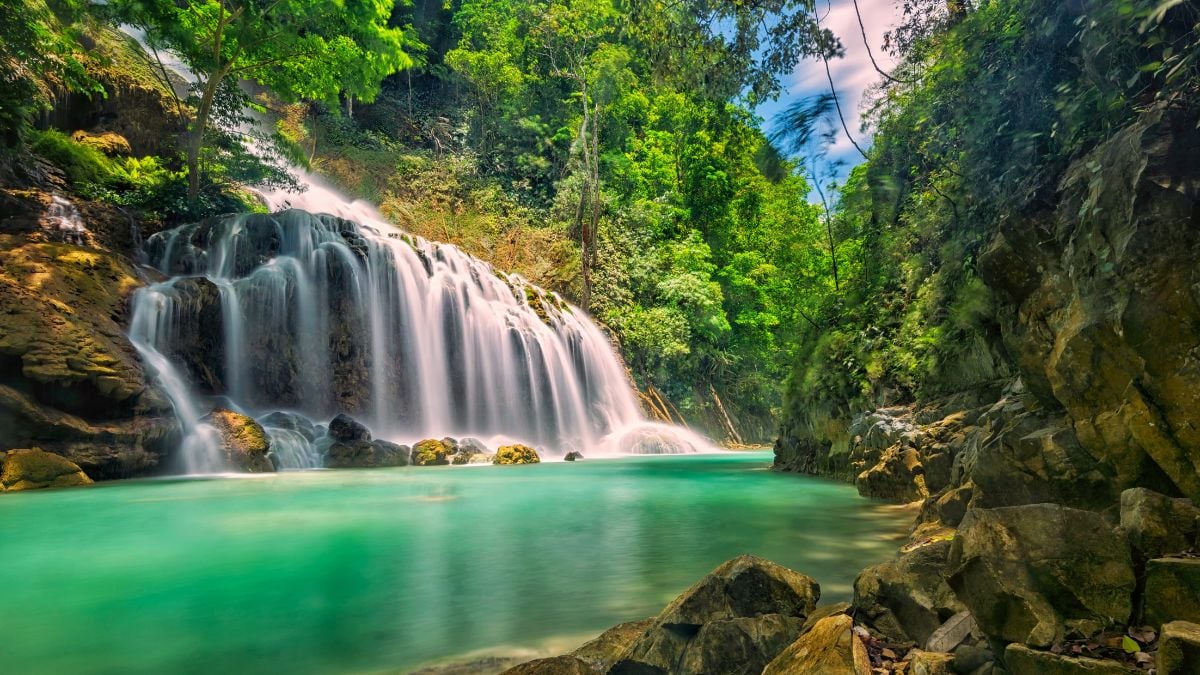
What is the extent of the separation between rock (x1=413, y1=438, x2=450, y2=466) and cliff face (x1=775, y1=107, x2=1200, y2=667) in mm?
11093

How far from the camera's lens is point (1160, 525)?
2109mm

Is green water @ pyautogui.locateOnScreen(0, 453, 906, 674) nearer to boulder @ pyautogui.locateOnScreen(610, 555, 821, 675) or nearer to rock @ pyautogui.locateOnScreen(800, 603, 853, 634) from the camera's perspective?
boulder @ pyautogui.locateOnScreen(610, 555, 821, 675)

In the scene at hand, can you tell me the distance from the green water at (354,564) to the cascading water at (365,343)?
192 inches

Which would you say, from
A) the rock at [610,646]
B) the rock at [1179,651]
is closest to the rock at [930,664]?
the rock at [1179,651]

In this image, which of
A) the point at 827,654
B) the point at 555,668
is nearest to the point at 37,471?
the point at 555,668

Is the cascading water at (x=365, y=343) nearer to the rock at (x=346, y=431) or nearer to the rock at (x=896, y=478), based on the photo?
the rock at (x=346, y=431)

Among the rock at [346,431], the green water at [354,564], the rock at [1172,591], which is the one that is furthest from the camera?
the rock at [346,431]

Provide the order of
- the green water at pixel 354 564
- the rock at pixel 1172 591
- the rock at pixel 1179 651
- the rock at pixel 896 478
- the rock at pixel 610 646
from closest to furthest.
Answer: the rock at pixel 1179 651, the rock at pixel 1172 591, the rock at pixel 610 646, the green water at pixel 354 564, the rock at pixel 896 478

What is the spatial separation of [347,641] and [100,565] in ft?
9.61

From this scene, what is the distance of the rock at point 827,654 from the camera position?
1915mm

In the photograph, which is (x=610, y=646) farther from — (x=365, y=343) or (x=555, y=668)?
(x=365, y=343)

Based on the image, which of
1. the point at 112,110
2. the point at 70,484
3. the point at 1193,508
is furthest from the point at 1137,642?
the point at 112,110

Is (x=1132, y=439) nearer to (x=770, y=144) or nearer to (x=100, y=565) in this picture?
(x=770, y=144)

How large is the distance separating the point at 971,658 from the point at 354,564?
13.8 ft
